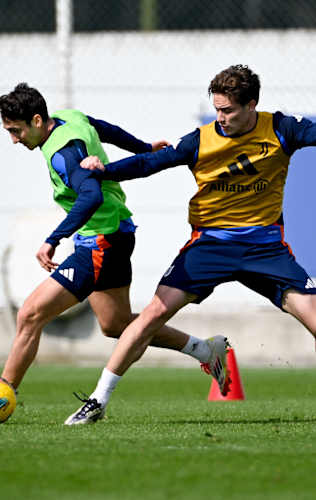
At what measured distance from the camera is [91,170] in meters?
6.48

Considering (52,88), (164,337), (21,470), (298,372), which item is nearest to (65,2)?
(52,88)

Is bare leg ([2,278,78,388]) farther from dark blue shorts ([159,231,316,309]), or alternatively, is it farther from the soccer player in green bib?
dark blue shorts ([159,231,316,309])

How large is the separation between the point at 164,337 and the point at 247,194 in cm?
143

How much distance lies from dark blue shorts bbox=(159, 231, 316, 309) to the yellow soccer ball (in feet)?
3.78

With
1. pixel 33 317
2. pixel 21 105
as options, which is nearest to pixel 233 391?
pixel 33 317

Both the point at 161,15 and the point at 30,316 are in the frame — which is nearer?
the point at 30,316

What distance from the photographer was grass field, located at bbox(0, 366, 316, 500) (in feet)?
14.2

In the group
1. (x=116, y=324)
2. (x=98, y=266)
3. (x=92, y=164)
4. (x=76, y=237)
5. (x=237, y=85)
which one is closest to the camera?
(x=237, y=85)

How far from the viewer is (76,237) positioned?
724 cm

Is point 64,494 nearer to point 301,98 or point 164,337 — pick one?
point 164,337

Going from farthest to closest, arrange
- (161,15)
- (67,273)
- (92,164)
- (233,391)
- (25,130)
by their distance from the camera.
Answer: (161,15) < (233,391) < (25,130) < (67,273) < (92,164)

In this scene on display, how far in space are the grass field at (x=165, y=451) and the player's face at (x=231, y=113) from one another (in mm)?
1733

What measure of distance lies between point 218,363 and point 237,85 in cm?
221

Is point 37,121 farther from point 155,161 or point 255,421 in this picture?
point 255,421
